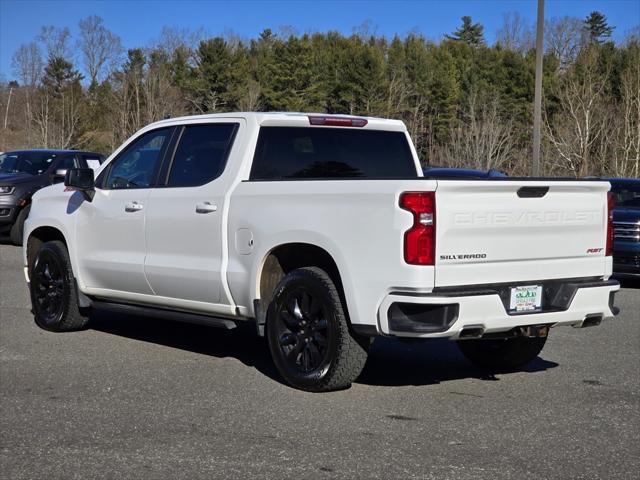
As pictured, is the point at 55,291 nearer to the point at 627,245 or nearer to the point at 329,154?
the point at 329,154

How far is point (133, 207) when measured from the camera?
309 inches

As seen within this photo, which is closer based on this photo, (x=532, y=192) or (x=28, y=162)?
(x=532, y=192)

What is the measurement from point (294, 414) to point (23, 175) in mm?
13409

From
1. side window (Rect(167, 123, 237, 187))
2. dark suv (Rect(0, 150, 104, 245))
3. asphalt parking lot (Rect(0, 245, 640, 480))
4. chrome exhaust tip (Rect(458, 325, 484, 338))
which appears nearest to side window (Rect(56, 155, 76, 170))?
dark suv (Rect(0, 150, 104, 245))

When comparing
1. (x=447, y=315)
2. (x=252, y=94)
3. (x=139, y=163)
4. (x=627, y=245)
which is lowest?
(x=627, y=245)

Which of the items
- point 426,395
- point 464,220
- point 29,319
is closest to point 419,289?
point 464,220

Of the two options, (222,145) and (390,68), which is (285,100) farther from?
(222,145)

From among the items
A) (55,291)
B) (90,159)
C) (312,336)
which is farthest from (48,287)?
(90,159)

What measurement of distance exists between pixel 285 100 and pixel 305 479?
51.0m

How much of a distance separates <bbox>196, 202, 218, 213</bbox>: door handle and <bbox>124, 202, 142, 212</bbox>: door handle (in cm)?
81

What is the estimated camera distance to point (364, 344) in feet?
20.7

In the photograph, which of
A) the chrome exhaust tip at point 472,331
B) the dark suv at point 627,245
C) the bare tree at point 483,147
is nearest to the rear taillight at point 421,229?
the chrome exhaust tip at point 472,331

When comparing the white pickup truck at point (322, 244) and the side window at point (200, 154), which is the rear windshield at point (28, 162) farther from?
the side window at point (200, 154)

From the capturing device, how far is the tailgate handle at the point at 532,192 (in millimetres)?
6121
